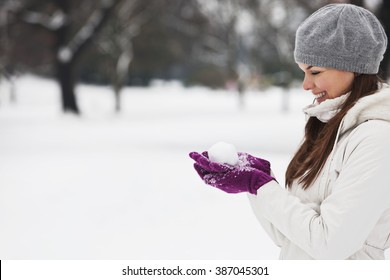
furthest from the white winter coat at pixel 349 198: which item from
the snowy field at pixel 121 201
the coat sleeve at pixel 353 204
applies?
the snowy field at pixel 121 201

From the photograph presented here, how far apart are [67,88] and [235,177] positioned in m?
18.0

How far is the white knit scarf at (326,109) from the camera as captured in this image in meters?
1.54

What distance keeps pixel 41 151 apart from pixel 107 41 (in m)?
13.8

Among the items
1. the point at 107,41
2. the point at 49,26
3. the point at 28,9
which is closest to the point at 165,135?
the point at 49,26

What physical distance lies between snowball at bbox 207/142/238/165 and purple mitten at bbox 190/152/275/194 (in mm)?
24

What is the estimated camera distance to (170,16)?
33.7m

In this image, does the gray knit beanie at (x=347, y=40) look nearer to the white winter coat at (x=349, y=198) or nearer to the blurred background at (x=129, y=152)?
the white winter coat at (x=349, y=198)

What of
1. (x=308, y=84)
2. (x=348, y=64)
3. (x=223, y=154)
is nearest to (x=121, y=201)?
(x=223, y=154)

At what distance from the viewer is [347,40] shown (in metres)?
1.50

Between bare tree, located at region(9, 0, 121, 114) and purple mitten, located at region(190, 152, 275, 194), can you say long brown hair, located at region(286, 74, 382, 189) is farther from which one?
bare tree, located at region(9, 0, 121, 114)

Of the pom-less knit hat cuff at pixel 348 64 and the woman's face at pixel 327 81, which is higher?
the pom-less knit hat cuff at pixel 348 64

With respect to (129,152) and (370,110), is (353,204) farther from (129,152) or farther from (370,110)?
(129,152)

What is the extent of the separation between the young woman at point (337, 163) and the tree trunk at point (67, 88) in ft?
58.5

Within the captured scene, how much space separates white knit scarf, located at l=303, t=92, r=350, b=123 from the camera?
5.05 feet
